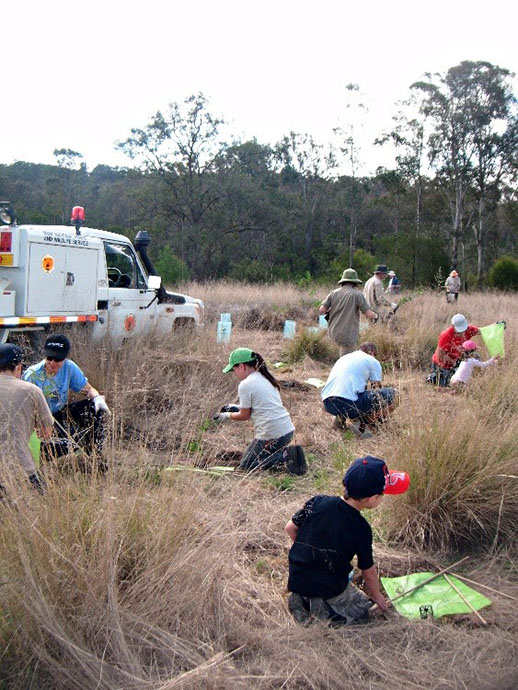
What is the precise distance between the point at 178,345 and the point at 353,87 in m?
29.5

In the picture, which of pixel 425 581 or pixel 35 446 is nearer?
pixel 425 581

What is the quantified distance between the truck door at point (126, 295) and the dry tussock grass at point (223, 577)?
4.53 meters

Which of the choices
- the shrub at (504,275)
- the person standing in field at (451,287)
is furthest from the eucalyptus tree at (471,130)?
the person standing in field at (451,287)

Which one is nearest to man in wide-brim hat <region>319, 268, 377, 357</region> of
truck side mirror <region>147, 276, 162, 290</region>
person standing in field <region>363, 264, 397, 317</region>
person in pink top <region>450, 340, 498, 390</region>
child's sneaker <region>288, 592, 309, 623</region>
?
person in pink top <region>450, 340, 498, 390</region>

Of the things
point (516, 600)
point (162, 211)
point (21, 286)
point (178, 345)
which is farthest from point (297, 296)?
point (162, 211)

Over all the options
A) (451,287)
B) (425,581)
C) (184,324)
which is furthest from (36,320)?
(451,287)

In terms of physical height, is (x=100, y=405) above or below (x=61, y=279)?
below

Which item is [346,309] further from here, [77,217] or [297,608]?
[297,608]

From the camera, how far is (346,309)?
9297mm

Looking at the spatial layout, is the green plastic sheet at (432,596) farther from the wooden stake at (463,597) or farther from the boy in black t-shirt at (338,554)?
the boy in black t-shirt at (338,554)

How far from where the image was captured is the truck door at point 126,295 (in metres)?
8.97

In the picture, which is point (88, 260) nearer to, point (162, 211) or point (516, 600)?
point (516, 600)

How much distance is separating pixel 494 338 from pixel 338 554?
6294 millimetres

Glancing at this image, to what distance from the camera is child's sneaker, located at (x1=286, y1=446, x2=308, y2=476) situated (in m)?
5.75
